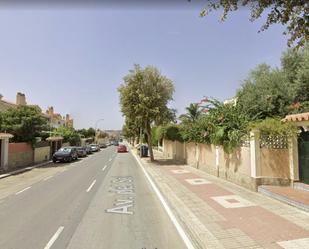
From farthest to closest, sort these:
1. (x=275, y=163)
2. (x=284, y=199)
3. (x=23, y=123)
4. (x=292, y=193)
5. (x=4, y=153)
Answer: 1. (x=23, y=123)
2. (x=4, y=153)
3. (x=275, y=163)
4. (x=292, y=193)
5. (x=284, y=199)

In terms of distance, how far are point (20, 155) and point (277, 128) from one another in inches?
922

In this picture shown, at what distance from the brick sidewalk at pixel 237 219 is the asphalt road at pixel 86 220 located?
655mm

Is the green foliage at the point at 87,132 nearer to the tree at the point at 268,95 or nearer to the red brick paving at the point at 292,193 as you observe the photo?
the tree at the point at 268,95

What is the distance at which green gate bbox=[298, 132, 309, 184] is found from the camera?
1135 centimetres

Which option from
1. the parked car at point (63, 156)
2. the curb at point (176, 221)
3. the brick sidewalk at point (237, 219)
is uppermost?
the parked car at point (63, 156)

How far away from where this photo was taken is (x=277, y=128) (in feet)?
39.3

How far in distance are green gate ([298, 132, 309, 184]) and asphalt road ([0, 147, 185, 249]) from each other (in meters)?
5.73

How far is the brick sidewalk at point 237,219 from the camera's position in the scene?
6348mm

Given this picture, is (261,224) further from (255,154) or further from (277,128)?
(277,128)

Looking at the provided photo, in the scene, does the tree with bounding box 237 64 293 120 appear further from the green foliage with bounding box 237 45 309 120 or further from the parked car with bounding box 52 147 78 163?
the parked car with bounding box 52 147 78 163

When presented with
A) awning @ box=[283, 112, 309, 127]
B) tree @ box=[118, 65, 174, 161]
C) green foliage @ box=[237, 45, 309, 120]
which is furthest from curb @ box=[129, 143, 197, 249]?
tree @ box=[118, 65, 174, 161]

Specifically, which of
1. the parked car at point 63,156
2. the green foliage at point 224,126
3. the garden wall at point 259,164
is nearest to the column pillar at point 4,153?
the parked car at point 63,156

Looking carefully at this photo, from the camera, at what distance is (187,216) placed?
8672 mm

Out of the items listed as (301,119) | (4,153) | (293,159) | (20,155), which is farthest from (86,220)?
(20,155)
